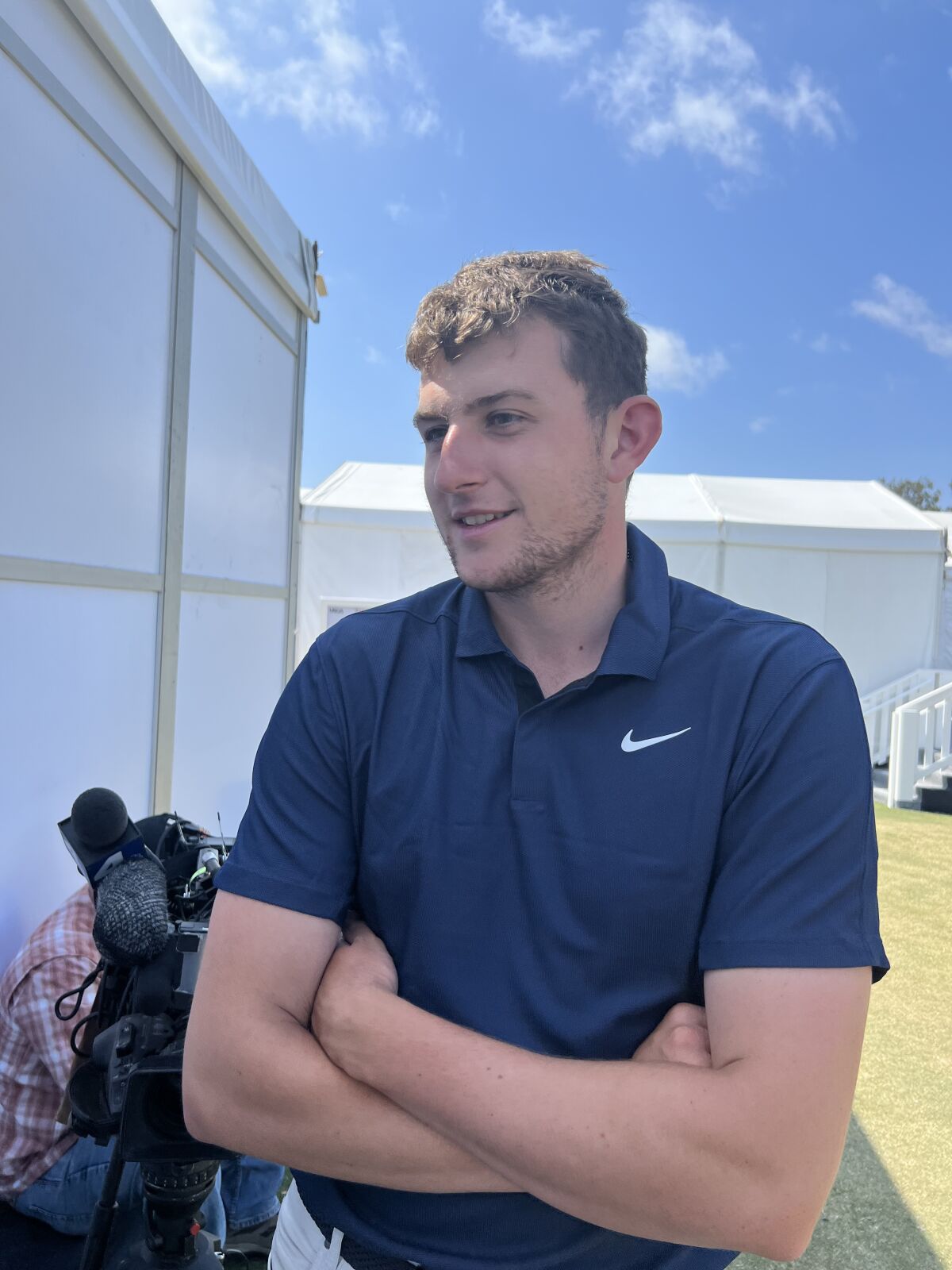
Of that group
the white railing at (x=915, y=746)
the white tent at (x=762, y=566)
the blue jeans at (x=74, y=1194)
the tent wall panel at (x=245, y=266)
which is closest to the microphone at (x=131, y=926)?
the blue jeans at (x=74, y=1194)

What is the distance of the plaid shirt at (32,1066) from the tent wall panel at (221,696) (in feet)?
6.73

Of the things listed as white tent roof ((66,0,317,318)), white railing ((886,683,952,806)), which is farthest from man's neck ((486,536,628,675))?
white railing ((886,683,952,806))

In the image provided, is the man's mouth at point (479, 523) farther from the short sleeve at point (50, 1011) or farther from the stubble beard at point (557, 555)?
the short sleeve at point (50, 1011)

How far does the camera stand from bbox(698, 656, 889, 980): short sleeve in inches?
38.4

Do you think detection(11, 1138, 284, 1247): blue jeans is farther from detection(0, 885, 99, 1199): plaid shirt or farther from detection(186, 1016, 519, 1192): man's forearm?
detection(186, 1016, 519, 1192): man's forearm

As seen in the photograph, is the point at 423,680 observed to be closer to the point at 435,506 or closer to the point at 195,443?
the point at 435,506

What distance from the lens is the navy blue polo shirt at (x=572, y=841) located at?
103 cm

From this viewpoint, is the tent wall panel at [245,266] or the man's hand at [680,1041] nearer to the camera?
the man's hand at [680,1041]

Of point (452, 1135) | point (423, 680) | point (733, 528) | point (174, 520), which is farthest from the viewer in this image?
point (733, 528)

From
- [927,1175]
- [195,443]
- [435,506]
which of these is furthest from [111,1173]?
[195,443]

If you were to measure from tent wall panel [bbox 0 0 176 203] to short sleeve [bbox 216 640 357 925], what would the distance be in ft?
7.77

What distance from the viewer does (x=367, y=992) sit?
3.44 ft

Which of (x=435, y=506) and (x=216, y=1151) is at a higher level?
(x=435, y=506)

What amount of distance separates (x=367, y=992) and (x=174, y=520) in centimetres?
325
